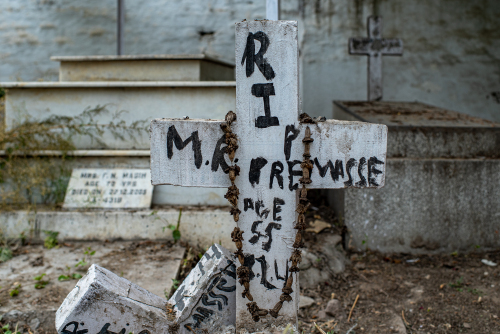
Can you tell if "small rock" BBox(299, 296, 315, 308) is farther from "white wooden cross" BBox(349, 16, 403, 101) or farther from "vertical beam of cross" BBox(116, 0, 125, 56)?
"vertical beam of cross" BBox(116, 0, 125, 56)

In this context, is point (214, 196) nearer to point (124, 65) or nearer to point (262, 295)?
point (124, 65)

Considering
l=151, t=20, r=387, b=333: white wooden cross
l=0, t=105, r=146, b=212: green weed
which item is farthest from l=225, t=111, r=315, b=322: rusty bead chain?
l=0, t=105, r=146, b=212: green weed

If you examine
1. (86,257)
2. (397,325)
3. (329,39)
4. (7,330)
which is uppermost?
(329,39)

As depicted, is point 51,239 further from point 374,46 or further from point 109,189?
point 374,46

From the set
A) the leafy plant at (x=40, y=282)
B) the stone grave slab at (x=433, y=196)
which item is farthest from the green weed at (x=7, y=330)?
the stone grave slab at (x=433, y=196)

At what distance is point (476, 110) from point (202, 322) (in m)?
5.78

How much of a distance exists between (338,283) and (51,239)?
2.34m

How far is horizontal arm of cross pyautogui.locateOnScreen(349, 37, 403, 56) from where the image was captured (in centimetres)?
479

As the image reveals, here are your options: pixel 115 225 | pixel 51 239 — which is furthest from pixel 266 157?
pixel 51 239

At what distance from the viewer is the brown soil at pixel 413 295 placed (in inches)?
90.8

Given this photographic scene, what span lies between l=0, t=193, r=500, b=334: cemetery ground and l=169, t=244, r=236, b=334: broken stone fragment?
2.09ft

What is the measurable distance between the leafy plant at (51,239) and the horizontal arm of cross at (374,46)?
375cm

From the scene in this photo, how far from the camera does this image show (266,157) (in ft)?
5.11

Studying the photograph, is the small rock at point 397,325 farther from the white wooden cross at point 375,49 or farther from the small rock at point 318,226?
the white wooden cross at point 375,49
